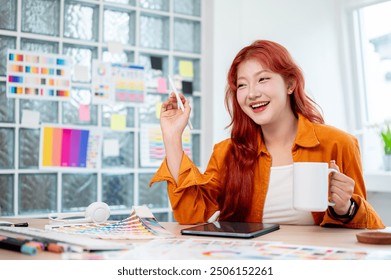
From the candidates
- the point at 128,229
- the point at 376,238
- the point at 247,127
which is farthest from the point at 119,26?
the point at 376,238

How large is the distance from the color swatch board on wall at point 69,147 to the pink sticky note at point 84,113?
7 centimetres

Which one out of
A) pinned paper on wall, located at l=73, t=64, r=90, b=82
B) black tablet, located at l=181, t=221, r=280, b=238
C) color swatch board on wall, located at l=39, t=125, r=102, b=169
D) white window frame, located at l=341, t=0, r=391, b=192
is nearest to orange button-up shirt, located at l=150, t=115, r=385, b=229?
black tablet, located at l=181, t=221, r=280, b=238

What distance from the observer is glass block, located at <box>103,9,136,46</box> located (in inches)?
125

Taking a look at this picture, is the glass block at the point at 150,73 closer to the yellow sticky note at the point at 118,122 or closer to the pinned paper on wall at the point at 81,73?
the yellow sticky note at the point at 118,122

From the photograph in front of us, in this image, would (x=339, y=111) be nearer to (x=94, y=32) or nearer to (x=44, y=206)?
(x=94, y=32)

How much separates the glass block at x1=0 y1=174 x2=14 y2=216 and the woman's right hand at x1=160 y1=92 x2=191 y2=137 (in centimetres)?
150

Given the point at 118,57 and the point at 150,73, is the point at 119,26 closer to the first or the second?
the point at 118,57

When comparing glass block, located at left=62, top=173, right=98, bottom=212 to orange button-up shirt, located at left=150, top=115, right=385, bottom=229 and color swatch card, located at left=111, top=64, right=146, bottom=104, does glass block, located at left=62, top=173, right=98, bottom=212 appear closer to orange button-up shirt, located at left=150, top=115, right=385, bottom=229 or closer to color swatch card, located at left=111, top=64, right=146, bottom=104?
color swatch card, located at left=111, top=64, right=146, bottom=104

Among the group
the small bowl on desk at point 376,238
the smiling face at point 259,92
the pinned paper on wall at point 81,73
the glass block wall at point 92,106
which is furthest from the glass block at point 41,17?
the small bowl on desk at point 376,238

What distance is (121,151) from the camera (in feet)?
10.5

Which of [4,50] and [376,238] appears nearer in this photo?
[376,238]

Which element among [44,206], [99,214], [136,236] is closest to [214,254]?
[136,236]

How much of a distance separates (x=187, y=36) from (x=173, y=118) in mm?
1923

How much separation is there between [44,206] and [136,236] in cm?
197
